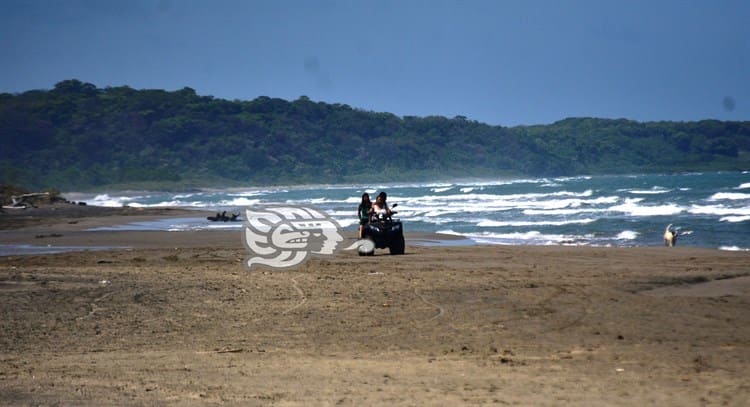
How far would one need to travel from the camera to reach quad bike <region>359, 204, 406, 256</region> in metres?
19.0

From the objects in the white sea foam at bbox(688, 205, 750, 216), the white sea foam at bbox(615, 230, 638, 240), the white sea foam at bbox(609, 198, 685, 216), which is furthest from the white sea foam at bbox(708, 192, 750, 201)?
the white sea foam at bbox(615, 230, 638, 240)

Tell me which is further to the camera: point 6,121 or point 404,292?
point 6,121

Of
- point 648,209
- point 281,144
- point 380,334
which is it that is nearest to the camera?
point 380,334

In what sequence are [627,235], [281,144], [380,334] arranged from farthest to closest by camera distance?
[281,144] → [627,235] → [380,334]

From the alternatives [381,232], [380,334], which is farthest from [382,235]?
[380,334]

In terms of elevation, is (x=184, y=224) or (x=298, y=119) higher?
(x=298, y=119)

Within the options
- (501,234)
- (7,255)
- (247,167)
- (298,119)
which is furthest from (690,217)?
(298,119)

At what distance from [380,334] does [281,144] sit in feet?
434

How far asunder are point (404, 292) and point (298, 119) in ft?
471

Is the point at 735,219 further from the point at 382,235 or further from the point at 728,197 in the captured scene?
the point at 728,197

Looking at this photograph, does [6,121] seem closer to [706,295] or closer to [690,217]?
[690,217]

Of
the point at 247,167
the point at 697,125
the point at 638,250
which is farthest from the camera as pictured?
the point at 697,125

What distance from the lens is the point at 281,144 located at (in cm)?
14088

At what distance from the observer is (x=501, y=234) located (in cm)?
2792
